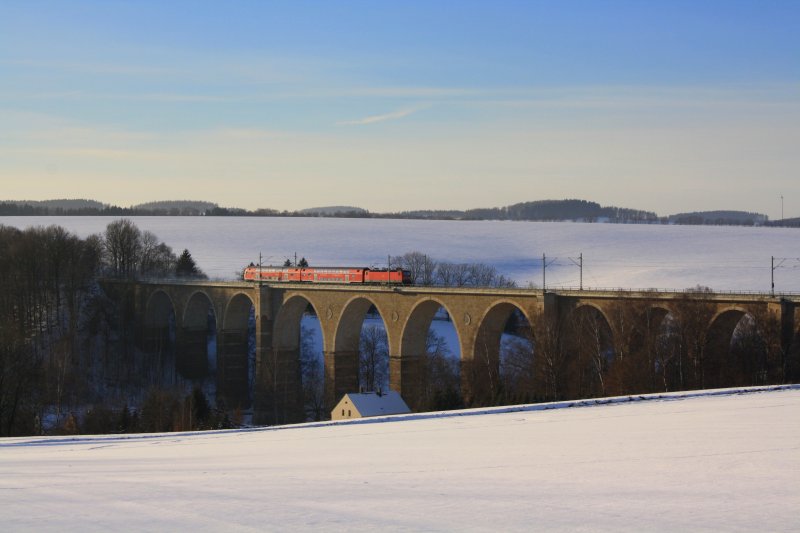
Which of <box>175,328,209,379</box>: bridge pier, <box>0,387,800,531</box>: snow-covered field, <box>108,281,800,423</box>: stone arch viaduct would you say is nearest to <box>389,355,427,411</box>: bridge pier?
<box>108,281,800,423</box>: stone arch viaduct

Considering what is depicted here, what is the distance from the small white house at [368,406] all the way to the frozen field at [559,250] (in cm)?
5517

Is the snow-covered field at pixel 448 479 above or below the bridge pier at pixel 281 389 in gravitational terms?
above

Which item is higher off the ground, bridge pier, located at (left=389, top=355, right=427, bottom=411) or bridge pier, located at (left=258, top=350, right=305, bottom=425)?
bridge pier, located at (left=389, top=355, right=427, bottom=411)

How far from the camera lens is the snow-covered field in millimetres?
13047

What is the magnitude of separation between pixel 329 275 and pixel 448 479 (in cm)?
5650

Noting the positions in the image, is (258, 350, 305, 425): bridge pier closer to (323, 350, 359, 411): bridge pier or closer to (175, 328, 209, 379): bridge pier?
(323, 350, 359, 411): bridge pier

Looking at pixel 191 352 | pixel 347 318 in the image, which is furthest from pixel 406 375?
pixel 191 352

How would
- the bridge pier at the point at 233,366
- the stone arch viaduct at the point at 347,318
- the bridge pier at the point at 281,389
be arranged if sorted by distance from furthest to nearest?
the bridge pier at the point at 233,366 → the bridge pier at the point at 281,389 → the stone arch viaduct at the point at 347,318

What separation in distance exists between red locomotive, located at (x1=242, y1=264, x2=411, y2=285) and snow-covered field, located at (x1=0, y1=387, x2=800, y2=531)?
123 ft

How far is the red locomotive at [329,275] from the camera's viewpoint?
6738 cm

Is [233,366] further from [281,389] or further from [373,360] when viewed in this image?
[373,360]

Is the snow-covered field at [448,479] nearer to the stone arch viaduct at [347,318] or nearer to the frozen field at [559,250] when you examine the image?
the stone arch viaduct at [347,318]

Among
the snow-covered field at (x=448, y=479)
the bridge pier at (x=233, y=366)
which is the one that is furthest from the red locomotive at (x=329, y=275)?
the snow-covered field at (x=448, y=479)

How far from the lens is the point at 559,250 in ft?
516
